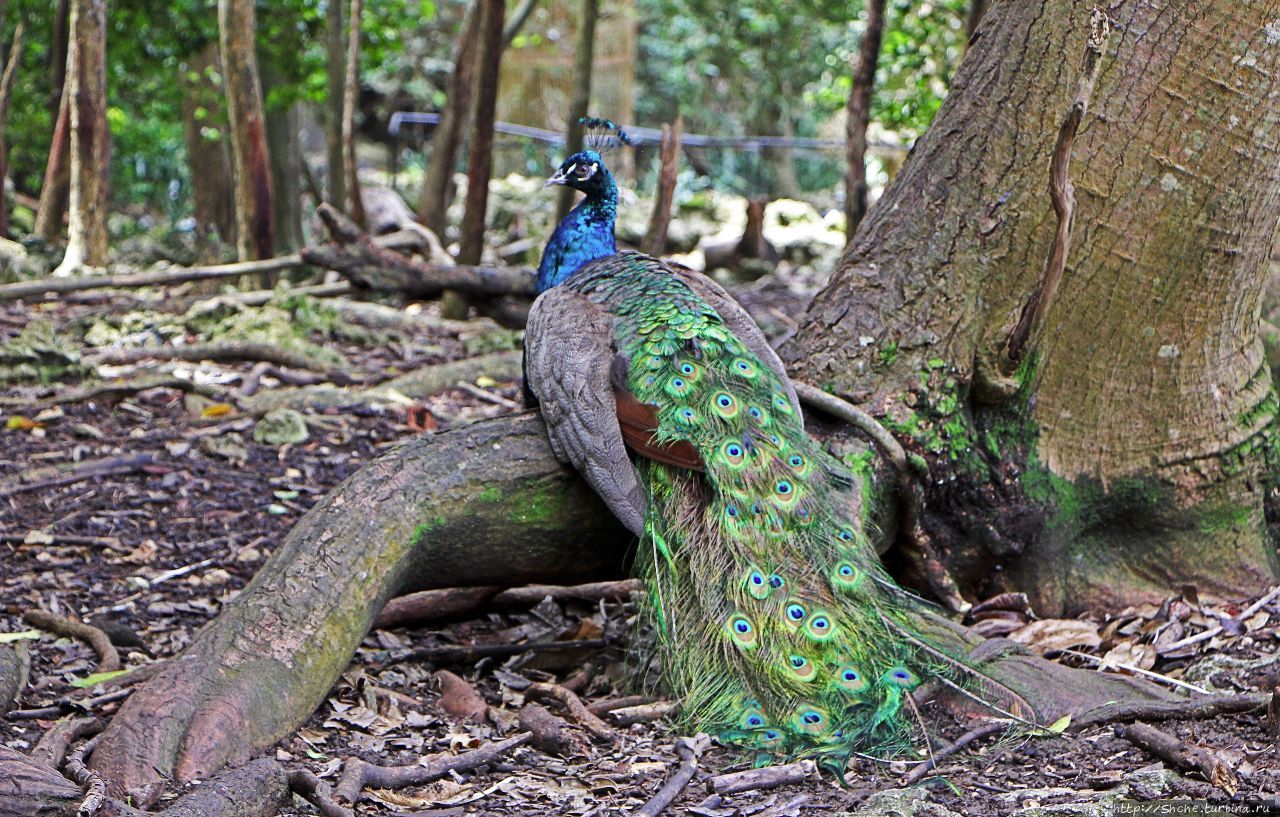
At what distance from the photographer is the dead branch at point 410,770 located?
331 centimetres

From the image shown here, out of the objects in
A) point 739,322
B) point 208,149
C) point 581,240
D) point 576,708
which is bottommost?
point 576,708

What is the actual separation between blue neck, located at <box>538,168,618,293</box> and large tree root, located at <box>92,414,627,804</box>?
0.97 m

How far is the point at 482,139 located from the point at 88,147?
3421 mm

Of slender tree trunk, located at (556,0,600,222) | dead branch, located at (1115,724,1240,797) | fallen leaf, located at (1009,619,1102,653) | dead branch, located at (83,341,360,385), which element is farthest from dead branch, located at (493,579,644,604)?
slender tree trunk, located at (556,0,600,222)

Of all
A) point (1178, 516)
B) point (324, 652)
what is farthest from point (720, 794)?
point (1178, 516)

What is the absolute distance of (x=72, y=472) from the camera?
5777 mm

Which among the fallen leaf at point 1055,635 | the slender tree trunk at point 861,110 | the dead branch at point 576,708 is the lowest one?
the dead branch at point 576,708

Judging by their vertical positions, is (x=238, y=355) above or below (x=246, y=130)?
below

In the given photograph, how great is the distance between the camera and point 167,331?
903 centimetres

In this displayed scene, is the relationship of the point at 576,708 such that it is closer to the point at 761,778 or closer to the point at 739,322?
the point at 761,778

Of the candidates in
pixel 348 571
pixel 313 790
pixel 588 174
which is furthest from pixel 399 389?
pixel 313 790

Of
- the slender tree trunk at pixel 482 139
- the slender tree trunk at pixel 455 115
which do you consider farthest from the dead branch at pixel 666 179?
the slender tree trunk at pixel 455 115

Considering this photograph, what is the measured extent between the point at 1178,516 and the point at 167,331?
22.3 feet

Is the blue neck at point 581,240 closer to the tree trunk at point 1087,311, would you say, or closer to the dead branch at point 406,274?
the tree trunk at point 1087,311
